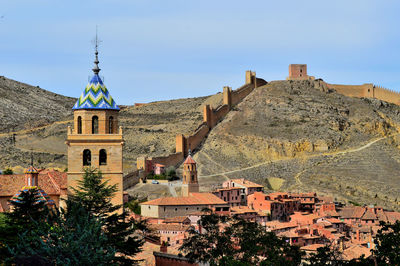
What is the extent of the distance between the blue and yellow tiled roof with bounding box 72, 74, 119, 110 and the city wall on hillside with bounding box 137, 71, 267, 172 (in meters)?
42.4

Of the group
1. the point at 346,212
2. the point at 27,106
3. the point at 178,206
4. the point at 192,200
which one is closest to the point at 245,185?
the point at 192,200

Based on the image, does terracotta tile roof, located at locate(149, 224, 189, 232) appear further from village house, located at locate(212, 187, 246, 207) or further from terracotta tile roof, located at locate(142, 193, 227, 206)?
village house, located at locate(212, 187, 246, 207)

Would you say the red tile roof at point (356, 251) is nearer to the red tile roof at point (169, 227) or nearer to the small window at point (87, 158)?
the red tile roof at point (169, 227)

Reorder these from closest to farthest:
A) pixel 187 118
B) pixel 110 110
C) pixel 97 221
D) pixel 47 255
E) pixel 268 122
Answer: pixel 47 255
pixel 97 221
pixel 110 110
pixel 268 122
pixel 187 118

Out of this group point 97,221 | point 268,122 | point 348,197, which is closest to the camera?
point 97,221

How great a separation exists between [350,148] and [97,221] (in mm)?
70046

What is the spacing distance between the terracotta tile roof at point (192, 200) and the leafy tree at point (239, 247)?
986 inches

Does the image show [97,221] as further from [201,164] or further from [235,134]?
[235,134]

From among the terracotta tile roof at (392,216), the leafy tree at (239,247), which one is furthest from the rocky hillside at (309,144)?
the leafy tree at (239,247)

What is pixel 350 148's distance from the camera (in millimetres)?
91562

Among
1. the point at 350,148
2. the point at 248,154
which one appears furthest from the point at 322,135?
the point at 248,154

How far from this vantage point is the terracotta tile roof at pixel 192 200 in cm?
6259

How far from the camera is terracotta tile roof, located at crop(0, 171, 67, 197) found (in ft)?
139

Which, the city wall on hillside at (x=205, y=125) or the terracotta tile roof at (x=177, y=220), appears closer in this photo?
the terracotta tile roof at (x=177, y=220)
